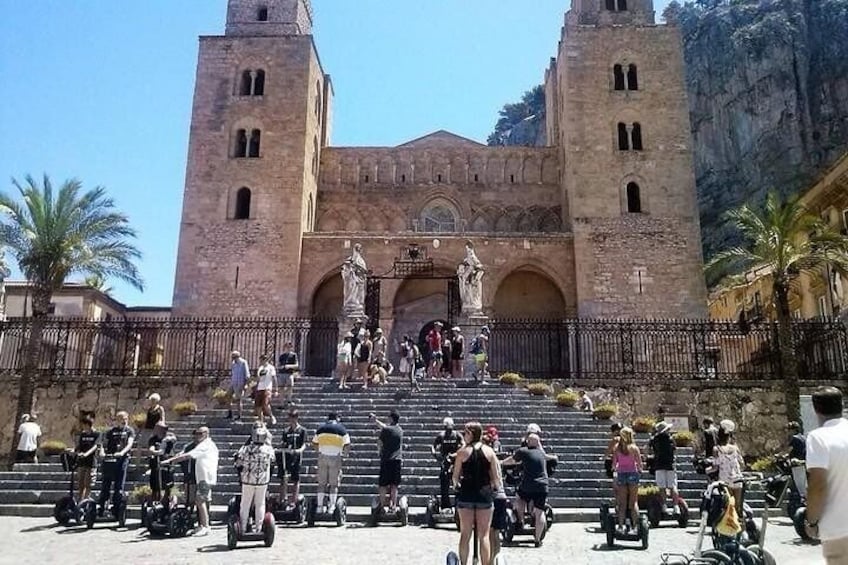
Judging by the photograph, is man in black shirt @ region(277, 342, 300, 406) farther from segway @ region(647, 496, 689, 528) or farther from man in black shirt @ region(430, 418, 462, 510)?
segway @ region(647, 496, 689, 528)

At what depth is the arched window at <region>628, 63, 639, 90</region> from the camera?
32.3 metres

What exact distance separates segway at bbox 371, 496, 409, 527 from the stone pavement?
0.80 ft

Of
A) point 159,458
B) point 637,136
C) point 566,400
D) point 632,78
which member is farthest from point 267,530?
point 632,78

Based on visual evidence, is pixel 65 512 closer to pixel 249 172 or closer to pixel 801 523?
pixel 801 523

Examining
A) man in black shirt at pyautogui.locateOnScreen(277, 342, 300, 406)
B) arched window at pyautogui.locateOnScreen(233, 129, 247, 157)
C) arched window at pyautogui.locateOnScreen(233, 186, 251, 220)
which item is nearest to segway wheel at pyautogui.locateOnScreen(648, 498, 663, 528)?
man in black shirt at pyautogui.locateOnScreen(277, 342, 300, 406)

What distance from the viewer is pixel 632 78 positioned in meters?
32.6

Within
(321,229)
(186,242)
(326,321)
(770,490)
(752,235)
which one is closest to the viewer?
(770,490)

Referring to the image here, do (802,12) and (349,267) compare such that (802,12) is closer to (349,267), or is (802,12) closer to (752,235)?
(752,235)

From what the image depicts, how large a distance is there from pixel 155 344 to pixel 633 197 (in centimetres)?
2013

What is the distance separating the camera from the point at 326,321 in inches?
1063

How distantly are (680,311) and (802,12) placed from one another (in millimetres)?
35302

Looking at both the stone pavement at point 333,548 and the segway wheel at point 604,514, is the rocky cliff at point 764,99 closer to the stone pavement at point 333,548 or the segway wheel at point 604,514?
the segway wheel at point 604,514

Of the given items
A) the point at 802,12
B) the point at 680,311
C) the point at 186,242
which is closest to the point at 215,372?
the point at 186,242

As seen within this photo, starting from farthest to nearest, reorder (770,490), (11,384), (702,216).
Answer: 1. (702,216)
2. (11,384)
3. (770,490)
